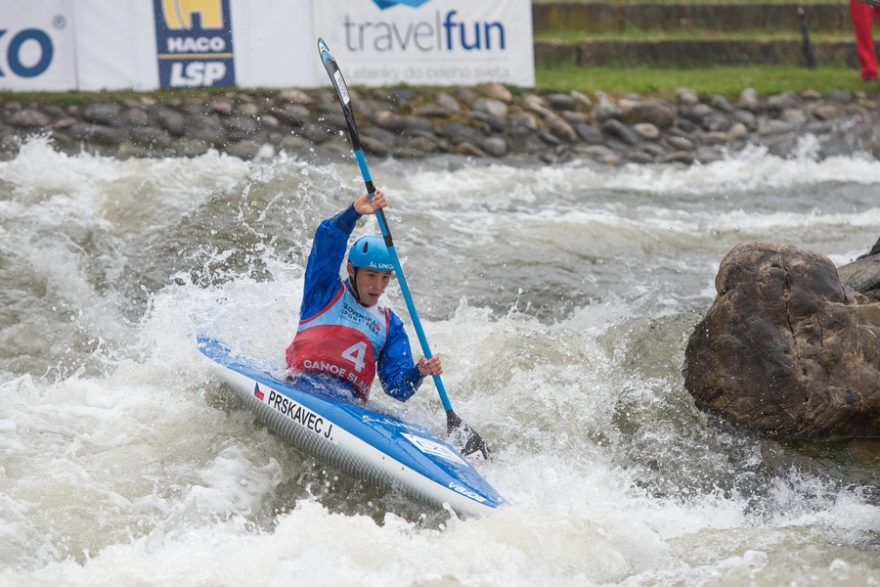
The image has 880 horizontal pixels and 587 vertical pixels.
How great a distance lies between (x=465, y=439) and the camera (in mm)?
6254

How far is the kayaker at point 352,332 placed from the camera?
6137 mm

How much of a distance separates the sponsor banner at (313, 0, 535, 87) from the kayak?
23.4 ft

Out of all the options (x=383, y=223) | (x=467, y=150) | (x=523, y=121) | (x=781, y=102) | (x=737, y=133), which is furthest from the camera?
(x=781, y=102)

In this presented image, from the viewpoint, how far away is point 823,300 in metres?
6.33

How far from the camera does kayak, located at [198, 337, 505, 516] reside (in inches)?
217

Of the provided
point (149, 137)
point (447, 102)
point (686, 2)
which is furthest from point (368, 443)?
point (686, 2)

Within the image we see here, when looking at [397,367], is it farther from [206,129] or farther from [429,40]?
[429,40]

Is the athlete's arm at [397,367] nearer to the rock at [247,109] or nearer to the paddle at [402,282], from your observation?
the paddle at [402,282]

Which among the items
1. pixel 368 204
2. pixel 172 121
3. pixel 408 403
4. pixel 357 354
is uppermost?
pixel 368 204

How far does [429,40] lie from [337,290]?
7.49 m

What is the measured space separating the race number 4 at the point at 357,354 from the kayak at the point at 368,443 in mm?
201

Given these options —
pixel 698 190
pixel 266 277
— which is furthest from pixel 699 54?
pixel 266 277

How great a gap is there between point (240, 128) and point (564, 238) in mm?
3592

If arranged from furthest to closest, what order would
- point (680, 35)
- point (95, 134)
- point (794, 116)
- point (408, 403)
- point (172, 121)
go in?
point (680, 35), point (794, 116), point (172, 121), point (95, 134), point (408, 403)
